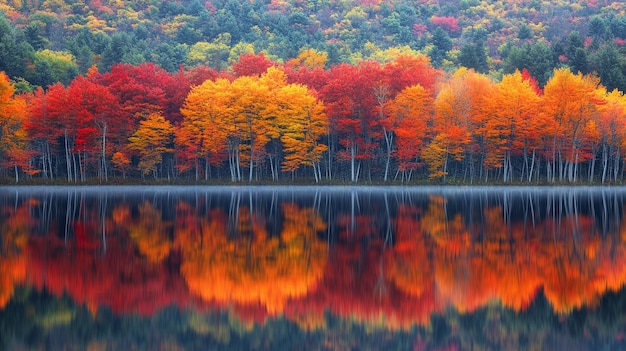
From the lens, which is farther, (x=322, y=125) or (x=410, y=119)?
(x=322, y=125)

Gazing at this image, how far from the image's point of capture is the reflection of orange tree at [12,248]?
663 inches

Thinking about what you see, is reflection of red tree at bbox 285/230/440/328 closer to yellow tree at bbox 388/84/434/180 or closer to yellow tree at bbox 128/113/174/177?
yellow tree at bbox 388/84/434/180

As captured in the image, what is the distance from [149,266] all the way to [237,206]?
22.0 meters

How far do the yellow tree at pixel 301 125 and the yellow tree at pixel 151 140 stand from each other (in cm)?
1033

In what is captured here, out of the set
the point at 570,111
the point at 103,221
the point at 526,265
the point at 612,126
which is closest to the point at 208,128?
the point at 570,111

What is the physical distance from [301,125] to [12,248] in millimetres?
46417

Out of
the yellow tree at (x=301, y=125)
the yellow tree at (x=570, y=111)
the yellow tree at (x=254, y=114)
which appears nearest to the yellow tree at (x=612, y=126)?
the yellow tree at (x=570, y=111)

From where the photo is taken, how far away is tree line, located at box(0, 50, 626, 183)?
66.1m

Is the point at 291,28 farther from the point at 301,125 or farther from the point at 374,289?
the point at 374,289

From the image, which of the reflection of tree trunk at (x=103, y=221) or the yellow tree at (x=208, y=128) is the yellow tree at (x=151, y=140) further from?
the reflection of tree trunk at (x=103, y=221)

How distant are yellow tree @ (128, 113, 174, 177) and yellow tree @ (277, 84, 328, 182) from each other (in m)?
10.3

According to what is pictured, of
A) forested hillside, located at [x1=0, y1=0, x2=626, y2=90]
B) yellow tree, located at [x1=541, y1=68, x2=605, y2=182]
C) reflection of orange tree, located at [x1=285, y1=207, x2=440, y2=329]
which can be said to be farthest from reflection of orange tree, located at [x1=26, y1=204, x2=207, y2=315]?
forested hillside, located at [x1=0, y1=0, x2=626, y2=90]

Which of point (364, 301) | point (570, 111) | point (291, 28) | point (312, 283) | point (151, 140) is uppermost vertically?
point (291, 28)

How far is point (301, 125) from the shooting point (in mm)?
67750
